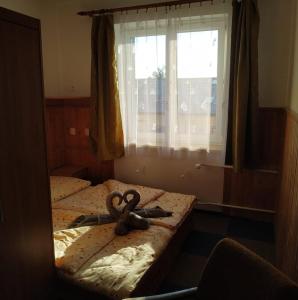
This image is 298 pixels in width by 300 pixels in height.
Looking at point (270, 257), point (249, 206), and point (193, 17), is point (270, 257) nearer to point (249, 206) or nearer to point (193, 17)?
point (249, 206)

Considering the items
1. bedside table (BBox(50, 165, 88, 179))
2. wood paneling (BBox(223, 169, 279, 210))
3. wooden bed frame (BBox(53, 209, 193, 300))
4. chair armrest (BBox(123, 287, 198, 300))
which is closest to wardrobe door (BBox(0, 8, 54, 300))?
wooden bed frame (BBox(53, 209, 193, 300))

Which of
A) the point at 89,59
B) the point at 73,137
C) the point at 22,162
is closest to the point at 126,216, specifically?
the point at 22,162

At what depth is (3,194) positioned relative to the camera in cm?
139

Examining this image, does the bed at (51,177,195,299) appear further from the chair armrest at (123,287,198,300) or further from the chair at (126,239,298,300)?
the chair at (126,239,298,300)

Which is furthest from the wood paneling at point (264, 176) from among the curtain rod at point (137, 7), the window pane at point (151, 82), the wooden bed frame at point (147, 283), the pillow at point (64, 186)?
the pillow at point (64, 186)

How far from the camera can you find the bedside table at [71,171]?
369cm

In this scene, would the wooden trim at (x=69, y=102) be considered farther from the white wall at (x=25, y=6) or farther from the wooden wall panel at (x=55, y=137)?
the white wall at (x=25, y=6)

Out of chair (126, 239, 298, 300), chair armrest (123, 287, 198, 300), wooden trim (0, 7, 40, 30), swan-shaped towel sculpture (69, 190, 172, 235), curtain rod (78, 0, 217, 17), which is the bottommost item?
swan-shaped towel sculpture (69, 190, 172, 235)

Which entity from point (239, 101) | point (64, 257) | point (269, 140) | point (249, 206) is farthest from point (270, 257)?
point (64, 257)

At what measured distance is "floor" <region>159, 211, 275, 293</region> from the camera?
7.34ft

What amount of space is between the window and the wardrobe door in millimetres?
1888

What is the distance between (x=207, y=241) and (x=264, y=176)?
3.19 ft

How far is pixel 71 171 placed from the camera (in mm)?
3754

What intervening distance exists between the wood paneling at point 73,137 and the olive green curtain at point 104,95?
0.93ft
